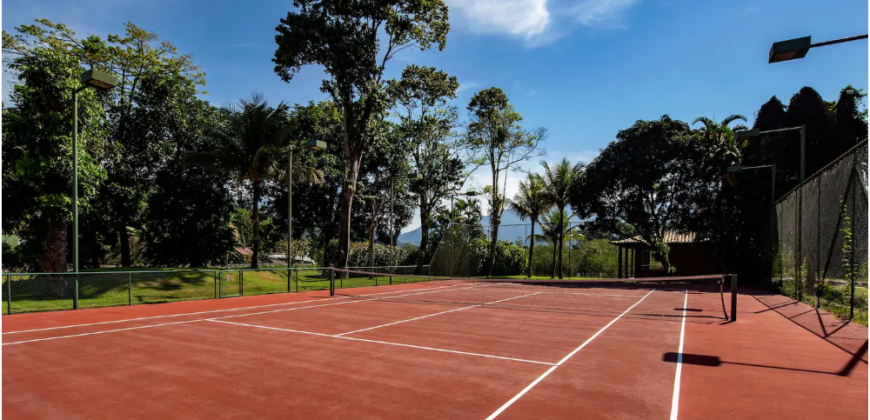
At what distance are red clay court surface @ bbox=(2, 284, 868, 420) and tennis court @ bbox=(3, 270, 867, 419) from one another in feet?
0.10

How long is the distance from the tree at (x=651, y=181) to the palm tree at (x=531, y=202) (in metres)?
2.67

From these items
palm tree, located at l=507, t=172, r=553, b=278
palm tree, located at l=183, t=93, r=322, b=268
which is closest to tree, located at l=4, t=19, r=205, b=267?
palm tree, located at l=183, t=93, r=322, b=268

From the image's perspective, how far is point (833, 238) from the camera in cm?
1155

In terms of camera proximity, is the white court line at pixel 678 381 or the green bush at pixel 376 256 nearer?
the white court line at pixel 678 381

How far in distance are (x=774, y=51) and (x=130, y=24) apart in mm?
30076

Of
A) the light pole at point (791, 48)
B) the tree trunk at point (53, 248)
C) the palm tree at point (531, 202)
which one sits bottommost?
the tree trunk at point (53, 248)

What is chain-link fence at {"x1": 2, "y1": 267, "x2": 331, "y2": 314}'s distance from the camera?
14109 mm

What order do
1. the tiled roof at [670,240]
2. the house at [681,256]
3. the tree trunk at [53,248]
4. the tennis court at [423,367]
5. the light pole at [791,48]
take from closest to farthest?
the tennis court at [423,367]
the light pole at [791,48]
the tree trunk at [53,248]
the house at [681,256]
the tiled roof at [670,240]

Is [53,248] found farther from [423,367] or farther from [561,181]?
[561,181]

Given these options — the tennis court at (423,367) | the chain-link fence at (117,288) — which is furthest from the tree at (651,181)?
the chain-link fence at (117,288)

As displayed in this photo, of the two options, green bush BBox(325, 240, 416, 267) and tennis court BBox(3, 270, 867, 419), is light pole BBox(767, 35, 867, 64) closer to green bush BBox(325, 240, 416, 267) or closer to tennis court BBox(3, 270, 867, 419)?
tennis court BBox(3, 270, 867, 419)

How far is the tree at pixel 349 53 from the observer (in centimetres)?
2528

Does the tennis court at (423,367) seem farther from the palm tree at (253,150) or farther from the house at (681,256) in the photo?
the house at (681,256)

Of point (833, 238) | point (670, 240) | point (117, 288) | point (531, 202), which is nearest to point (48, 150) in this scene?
point (117, 288)
